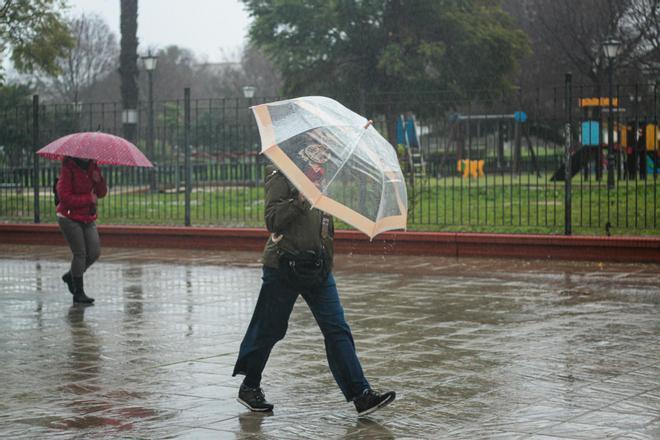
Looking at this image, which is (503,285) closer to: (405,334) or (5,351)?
(405,334)

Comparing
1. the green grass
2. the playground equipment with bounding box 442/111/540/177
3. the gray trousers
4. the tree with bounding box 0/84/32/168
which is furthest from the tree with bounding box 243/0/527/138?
the gray trousers

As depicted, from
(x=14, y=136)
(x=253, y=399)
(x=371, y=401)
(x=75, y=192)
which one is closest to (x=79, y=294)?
(x=75, y=192)

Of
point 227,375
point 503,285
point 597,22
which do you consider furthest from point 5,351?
point 597,22

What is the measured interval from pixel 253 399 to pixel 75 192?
5038 mm

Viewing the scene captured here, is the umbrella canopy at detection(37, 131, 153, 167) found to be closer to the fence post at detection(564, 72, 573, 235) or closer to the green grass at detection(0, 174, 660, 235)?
the fence post at detection(564, 72, 573, 235)

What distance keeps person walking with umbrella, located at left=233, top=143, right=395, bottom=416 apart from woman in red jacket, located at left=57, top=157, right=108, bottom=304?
190 inches

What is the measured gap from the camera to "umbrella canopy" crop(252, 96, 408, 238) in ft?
18.7

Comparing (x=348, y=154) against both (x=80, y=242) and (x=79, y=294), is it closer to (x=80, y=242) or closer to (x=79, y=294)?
(x=80, y=242)

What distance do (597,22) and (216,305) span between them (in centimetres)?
3127

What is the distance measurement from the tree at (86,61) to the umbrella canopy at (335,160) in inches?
2214

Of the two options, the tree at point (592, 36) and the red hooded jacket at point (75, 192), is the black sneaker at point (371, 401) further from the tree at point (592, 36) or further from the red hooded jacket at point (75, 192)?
the tree at point (592, 36)

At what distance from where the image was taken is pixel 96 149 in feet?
34.3

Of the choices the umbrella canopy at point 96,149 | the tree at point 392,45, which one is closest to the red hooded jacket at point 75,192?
the umbrella canopy at point 96,149

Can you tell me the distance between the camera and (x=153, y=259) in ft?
50.2
